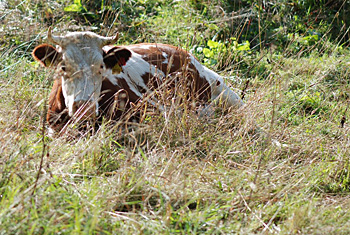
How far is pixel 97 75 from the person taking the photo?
4281mm

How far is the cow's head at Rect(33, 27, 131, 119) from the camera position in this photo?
407 centimetres

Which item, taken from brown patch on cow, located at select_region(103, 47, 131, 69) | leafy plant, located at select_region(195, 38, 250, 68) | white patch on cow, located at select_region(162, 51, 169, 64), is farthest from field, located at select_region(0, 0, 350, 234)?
white patch on cow, located at select_region(162, 51, 169, 64)

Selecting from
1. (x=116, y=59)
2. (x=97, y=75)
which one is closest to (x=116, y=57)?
(x=116, y=59)

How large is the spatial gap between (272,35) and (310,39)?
584 millimetres

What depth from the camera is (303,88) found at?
5.69 m

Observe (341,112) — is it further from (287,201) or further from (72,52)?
(72,52)

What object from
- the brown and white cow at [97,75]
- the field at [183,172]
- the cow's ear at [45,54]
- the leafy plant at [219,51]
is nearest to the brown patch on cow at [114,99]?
the brown and white cow at [97,75]

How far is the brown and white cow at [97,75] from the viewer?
161 inches

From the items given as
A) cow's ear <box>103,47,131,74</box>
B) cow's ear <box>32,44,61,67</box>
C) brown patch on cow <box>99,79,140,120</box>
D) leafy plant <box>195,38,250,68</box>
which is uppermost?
cow's ear <box>32,44,61,67</box>

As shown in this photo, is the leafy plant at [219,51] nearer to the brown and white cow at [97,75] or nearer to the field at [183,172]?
the field at [183,172]

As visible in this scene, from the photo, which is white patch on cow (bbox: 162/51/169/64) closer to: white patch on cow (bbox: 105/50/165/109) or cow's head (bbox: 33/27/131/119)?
white patch on cow (bbox: 105/50/165/109)

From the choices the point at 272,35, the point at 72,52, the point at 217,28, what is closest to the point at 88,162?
the point at 72,52

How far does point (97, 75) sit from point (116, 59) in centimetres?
38

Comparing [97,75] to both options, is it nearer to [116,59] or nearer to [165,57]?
[116,59]
